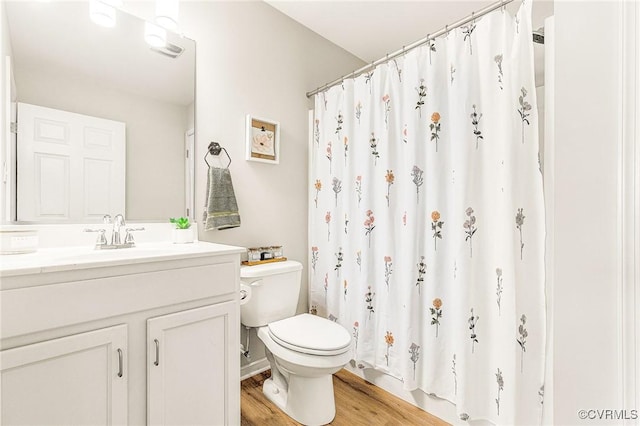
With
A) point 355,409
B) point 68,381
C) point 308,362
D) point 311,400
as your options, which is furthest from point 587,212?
point 355,409

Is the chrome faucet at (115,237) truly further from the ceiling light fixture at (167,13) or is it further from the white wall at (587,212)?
the white wall at (587,212)

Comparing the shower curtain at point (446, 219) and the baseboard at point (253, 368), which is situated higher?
the shower curtain at point (446, 219)

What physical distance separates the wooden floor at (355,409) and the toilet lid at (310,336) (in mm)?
414

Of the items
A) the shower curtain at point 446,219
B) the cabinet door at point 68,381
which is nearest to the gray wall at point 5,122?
the cabinet door at point 68,381

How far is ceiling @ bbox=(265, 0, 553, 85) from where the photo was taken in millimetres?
1955

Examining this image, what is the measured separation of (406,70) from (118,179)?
5.18ft

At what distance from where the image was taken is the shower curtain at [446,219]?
124cm

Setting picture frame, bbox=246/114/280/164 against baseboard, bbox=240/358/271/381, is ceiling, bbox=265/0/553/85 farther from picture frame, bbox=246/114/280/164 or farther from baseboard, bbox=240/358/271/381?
baseboard, bbox=240/358/271/381

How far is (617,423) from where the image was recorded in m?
0.47

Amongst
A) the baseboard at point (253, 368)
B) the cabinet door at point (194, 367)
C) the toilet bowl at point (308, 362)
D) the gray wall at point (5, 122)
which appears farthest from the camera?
the baseboard at point (253, 368)

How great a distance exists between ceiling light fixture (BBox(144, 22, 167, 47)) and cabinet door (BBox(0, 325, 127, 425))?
53.3 inches

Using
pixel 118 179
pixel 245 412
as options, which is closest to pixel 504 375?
pixel 245 412

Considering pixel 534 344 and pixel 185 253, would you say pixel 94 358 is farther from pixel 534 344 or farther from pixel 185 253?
pixel 534 344

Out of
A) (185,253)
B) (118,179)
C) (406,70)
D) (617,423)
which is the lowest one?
(617,423)
